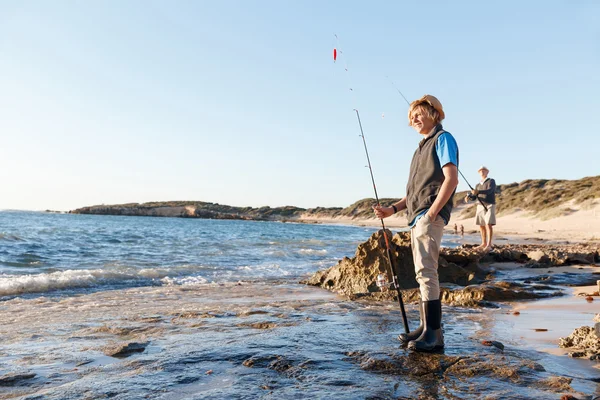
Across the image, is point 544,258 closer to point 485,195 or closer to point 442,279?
point 485,195

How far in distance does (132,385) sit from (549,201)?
4744 cm

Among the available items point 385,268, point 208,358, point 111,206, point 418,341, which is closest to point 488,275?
point 385,268

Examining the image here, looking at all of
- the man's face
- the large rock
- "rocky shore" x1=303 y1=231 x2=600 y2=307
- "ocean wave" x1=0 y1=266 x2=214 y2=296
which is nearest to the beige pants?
the man's face

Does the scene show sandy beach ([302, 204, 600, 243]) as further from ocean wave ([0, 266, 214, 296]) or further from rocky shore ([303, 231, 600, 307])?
ocean wave ([0, 266, 214, 296])

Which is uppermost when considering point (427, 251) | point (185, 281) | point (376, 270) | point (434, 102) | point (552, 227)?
point (434, 102)

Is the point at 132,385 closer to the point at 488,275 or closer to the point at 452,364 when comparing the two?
the point at 452,364

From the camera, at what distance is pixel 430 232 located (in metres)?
3.66

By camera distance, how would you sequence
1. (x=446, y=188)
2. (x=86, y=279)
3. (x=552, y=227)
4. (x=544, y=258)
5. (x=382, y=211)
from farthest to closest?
(x=552, y=227) < (x=544, y=258) < (x=86, y=279) < (x=382, y=211) < (x=446, y=188)

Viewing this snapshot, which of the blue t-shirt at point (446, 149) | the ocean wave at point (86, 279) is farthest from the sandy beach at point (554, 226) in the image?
the blue t-shirt at point (446, 149)

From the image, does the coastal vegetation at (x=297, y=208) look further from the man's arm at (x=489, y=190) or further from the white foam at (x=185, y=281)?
the white foam at (x=185, y=281)

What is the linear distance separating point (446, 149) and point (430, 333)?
4.76 ft

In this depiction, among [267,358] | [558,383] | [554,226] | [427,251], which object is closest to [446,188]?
[427,251]

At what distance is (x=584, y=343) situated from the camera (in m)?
3.56

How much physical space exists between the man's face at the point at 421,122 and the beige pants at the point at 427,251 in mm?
788
